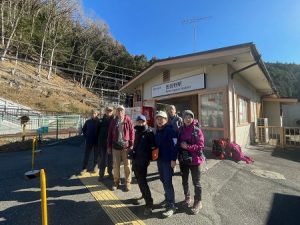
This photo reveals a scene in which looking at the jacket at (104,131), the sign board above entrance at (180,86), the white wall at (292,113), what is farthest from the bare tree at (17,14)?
the white wall at (292,113)

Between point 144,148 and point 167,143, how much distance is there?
41 cm

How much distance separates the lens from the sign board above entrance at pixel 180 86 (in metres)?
9.33

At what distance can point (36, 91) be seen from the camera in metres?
28.0

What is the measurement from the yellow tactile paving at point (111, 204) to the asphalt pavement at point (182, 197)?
0.08 meters

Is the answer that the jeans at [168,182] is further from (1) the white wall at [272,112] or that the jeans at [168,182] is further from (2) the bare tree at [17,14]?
(2) the bare tree at [17,14]

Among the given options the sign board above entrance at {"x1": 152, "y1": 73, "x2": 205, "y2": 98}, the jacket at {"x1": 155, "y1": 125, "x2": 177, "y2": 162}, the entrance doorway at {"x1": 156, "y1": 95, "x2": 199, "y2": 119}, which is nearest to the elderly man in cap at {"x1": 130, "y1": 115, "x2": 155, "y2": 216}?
the jacket at {"x1": 155, "y1": 125, "x2": 177, "y2": 162}

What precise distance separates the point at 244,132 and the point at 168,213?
7673mm

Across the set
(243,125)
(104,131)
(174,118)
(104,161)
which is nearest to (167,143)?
(174,118)

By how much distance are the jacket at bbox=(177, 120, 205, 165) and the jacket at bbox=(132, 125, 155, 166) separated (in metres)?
0.52

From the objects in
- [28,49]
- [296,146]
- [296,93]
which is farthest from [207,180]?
[296,93]

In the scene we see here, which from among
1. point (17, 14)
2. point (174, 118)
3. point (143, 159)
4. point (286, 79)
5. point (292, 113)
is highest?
point (17, 14)

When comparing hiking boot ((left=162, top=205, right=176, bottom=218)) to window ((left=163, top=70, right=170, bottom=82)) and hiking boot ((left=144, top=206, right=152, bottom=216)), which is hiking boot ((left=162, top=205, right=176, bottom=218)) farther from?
window ((left=163, top=70, right=170, bottom=82))

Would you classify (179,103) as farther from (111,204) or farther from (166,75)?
(111,204)

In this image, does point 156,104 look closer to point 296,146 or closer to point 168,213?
point 296,146
